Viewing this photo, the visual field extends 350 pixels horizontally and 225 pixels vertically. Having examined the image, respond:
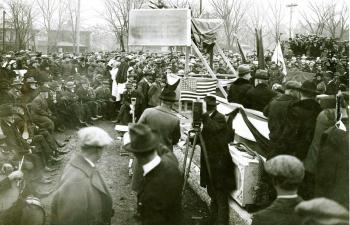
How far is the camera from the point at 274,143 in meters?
5.77

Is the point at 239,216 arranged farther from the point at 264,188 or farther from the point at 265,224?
the point at 265,224

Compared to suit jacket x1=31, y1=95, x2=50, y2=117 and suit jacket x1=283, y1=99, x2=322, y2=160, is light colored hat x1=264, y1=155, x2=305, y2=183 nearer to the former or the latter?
suit jacket x1=283, y1=99, x2=322, y2=160

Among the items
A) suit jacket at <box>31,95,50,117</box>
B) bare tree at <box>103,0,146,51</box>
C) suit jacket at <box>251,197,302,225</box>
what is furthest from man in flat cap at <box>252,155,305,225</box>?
bare tree at <box>103,0,146,51</box>

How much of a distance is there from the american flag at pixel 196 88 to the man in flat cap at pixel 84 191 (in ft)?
32.4

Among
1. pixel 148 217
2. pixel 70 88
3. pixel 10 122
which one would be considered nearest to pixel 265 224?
pixel 148 217

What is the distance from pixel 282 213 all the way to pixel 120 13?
33789 mm

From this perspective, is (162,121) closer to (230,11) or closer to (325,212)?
(325,212)

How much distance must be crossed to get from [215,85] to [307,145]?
866 cm

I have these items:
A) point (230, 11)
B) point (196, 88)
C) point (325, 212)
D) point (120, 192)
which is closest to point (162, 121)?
point (120, 192)

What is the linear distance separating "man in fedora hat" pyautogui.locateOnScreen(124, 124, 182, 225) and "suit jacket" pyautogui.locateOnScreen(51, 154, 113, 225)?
43 centimetres

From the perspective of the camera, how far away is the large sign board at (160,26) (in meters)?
12.2

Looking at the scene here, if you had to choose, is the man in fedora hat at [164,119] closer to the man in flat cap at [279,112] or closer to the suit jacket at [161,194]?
the man in flat cap at [279,112]

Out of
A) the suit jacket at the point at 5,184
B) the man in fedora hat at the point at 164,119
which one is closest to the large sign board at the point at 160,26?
the man in fedora hat at the point at 164,119

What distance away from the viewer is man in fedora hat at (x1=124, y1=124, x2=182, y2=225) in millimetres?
4262
